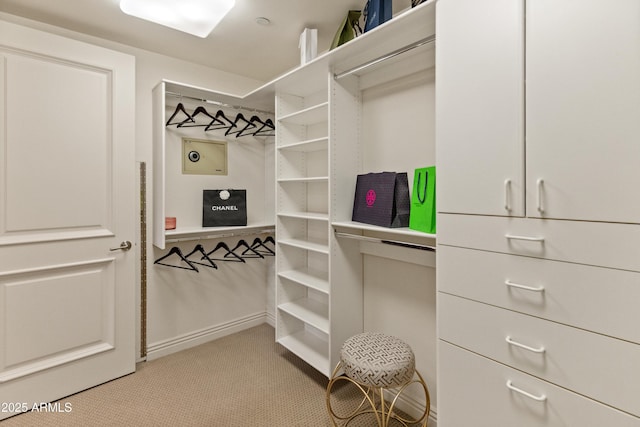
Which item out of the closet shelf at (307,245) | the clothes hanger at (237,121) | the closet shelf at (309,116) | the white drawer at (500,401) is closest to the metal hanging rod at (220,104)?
the clothes hanger at (237,121)

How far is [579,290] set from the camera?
0.95 metres

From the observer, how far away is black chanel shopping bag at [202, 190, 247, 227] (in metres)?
2.68

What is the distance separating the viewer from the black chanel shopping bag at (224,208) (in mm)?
2684

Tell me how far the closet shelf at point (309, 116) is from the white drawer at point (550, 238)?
3.96 feet

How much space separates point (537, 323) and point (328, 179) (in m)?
1.31

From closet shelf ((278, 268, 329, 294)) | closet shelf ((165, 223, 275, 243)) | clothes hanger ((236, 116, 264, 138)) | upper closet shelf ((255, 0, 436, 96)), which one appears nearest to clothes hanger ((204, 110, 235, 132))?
clothes hanger ((236, 116, 264, 138))

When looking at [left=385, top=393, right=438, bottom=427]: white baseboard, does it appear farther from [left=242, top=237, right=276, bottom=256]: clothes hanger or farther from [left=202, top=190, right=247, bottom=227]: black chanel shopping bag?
[left=202, top=190, right=247, bottom=227]: black chanel shopping bag

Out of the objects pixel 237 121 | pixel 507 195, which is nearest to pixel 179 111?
pixel 237 121

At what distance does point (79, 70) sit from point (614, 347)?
304 cm

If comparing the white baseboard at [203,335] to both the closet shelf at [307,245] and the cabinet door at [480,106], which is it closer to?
the closet shelf at [307,245]

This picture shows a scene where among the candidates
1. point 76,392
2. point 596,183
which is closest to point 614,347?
point 596,183

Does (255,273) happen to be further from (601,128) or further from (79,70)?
(601,128)

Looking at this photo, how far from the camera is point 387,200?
1.75 meters

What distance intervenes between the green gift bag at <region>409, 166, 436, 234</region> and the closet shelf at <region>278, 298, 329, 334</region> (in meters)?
1.00
